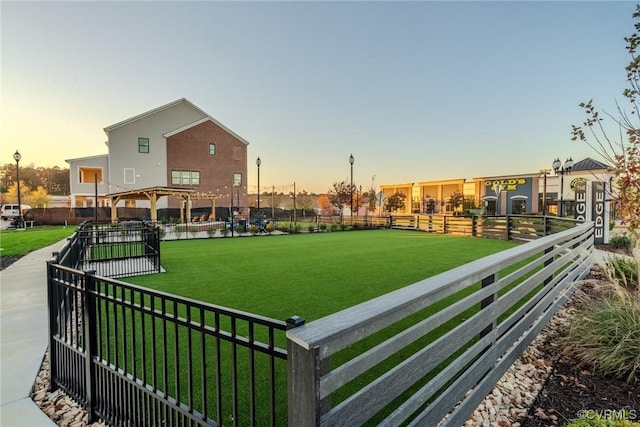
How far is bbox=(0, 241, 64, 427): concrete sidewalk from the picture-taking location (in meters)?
2.73

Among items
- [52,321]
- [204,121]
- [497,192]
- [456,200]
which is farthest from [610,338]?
[456,200]

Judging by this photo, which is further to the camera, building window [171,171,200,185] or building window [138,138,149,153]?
building window [171,171,200,185]

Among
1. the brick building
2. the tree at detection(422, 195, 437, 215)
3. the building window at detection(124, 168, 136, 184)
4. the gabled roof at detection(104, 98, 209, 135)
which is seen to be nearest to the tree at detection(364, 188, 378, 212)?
the tree at detection(422, 195, 437, 215)

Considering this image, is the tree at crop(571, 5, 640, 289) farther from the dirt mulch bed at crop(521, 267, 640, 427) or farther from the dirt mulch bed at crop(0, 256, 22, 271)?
the dirt mulch bed at crop(0, 256, 22, 271)

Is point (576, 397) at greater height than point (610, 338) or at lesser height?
lesser

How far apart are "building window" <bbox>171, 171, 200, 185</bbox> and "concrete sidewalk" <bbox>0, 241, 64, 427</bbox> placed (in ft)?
74.7

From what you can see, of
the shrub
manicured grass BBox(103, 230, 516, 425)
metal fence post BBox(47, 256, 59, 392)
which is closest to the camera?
manicured grass BBox(103, 230, 516, 425)

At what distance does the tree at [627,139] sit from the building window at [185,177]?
29.8 m

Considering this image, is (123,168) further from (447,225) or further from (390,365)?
(390,365)

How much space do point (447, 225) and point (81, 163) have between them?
2851 cm

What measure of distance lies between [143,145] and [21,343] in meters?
27.9

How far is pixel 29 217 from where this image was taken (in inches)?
Result: 1113

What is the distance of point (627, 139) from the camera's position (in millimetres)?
4230

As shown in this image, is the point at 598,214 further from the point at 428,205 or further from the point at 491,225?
the point at 428,205
